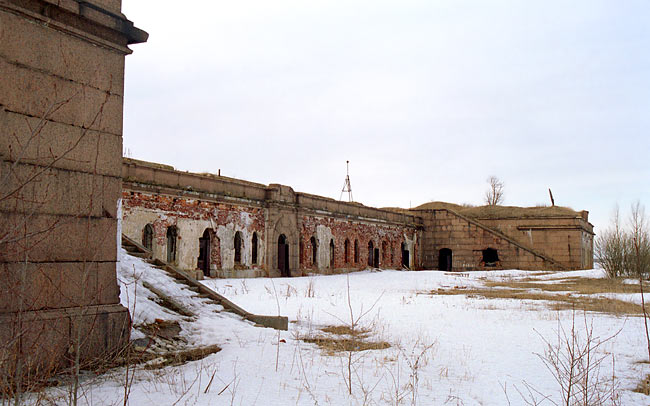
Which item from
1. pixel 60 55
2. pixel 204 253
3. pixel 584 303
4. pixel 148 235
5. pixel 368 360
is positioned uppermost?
pixel 60 55

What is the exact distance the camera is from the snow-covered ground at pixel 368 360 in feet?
16.1

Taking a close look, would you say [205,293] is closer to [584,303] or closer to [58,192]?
[58,192]

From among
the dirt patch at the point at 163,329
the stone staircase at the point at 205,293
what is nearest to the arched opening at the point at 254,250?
the stone staircase at the point at 205,293

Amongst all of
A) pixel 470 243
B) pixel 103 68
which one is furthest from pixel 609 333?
pixel 470 243

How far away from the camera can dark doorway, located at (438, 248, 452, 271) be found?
36.4 metres

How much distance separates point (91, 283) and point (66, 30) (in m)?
2.55

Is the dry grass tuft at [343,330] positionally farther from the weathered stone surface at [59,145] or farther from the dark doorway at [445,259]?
the dark doorway at [445,259]

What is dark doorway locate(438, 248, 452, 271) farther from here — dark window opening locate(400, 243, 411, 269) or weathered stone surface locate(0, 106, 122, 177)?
weathered stone surface locate(0, 106, 122, 177)

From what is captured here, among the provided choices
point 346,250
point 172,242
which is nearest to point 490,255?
point 346,250

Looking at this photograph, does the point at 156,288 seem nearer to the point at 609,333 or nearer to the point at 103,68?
the point at 103,68

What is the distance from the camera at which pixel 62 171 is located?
557 cm

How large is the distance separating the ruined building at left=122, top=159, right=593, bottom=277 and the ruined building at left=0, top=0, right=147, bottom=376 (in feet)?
35.4

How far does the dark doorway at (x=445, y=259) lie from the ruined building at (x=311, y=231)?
0.07 meters

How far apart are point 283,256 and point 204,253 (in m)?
4.69
